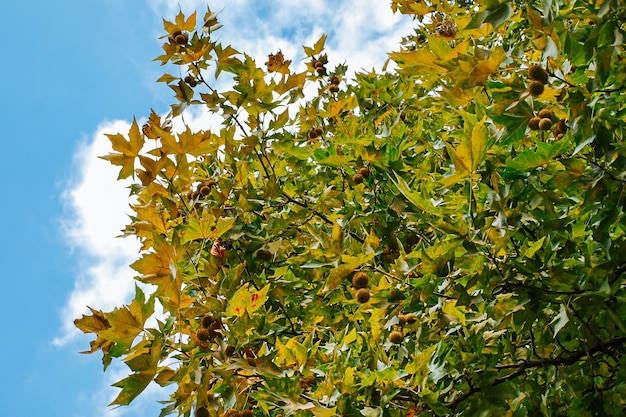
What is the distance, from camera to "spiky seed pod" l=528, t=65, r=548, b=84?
5.46 ft

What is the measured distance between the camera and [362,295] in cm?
196

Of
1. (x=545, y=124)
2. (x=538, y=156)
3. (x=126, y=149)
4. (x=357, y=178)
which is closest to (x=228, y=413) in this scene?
(x=126, y=149)

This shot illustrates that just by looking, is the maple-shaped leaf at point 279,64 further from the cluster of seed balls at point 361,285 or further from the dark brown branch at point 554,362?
the dark brown branch at point 554,362

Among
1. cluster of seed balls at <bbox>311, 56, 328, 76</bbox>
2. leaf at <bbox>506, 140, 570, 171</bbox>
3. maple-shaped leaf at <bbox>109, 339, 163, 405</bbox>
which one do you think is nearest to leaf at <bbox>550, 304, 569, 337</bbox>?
leaf at <bbox>506, 140, 570, 171</bbox>

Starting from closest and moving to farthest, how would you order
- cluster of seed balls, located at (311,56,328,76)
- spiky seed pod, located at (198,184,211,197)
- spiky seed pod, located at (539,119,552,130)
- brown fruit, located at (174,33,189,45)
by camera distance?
spiky seed pod, located at (539,119,552,130) → brown fruit, located at (174,33,189,45) → spiky seed pod, located at (198,184,211,197) → cluster of seed balls, located at (311,56,328,76)

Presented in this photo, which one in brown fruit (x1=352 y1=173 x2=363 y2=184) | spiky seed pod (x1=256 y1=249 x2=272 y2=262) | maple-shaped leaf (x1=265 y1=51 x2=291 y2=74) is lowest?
spiky seed pod (x1=256 y1=249 x2=272 y2=262)

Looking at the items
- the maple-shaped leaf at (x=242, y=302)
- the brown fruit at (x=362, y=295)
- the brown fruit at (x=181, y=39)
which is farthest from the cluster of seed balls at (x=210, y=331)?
the brown fruit at (x=181, y=39)

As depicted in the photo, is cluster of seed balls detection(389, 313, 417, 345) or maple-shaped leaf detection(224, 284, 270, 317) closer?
maple-shaped leaf detection(224, 284, 270, 317)

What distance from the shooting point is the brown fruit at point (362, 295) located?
196cm

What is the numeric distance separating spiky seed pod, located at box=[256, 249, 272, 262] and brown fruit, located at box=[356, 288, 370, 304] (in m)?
0.73

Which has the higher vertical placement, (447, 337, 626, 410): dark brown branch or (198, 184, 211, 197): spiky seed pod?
(198, 184, 211, 197): spiky seed pod

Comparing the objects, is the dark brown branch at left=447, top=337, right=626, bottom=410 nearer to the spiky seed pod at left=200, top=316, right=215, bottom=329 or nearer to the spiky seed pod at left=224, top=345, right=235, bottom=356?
the spiky seed pod at left=224, top=345, right=235, bottom=356

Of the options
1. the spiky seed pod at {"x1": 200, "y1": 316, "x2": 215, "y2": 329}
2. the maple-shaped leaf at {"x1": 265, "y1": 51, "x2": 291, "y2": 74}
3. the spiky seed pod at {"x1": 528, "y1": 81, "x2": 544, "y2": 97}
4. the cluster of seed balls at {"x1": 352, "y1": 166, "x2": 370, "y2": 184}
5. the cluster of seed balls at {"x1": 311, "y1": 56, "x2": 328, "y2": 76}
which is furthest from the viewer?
the cluster of seed balls at {"x1": 311, "y1": 56, "x2": 328, "y2": 76}

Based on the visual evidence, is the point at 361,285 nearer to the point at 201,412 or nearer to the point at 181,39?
the point at 201,412
